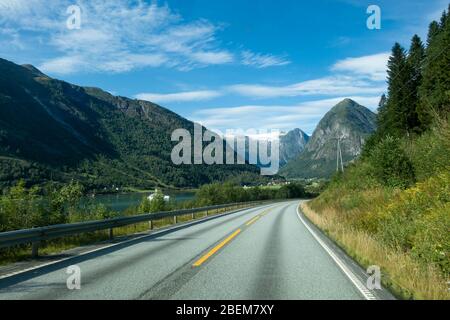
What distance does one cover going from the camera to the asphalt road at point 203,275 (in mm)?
6902

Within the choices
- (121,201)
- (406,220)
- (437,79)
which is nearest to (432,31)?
(437,79)

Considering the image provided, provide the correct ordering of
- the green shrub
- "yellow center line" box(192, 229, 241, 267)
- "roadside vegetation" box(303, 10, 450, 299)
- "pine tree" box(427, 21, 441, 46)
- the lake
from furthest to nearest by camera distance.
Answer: "pine tree" box(427, 21, 441, 46), the lake, the green shrub, "yellow center line" box(192, 229, 241, 267), "roadside vegetation" box(303, 10, 450, 299)

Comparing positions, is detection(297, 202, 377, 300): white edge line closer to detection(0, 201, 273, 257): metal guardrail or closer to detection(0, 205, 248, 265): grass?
detection(0, 201, 273, 257): metal guardrail

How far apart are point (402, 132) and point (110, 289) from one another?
60377 mm

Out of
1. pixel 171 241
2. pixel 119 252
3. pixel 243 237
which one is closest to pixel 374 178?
pixel 243 237

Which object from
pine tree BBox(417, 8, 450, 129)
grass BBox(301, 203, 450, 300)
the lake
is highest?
pine tree BBox(417, 8, 450, 129)

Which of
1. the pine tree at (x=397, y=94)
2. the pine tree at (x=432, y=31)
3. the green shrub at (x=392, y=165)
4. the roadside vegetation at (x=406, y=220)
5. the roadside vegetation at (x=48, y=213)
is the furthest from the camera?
the pine tree at (x=432, y=31)

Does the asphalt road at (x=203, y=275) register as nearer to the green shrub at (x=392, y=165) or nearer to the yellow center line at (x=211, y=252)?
the yellow center line at (x=211, y=252)

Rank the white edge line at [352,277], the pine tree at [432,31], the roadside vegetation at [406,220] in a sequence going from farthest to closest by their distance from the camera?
the pine tree at [432,31]
the roadside vegetation at [406,220]
the white edge line at [352,277]

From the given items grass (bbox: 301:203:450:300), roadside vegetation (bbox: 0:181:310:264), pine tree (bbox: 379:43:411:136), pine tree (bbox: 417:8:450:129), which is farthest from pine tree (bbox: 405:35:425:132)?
grass (bbox: 301:203:450:300)

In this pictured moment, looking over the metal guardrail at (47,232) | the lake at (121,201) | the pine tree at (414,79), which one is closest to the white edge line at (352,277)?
the metal guardrail at (47,232)

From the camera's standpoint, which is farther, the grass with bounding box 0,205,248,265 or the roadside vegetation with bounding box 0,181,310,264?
the roadside vegetation with bounding box 0,181,310,264

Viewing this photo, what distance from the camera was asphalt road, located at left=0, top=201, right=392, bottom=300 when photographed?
272 inches

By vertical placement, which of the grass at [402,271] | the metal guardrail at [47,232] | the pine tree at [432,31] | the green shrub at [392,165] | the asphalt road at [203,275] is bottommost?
the asphalt road at [203,275]
